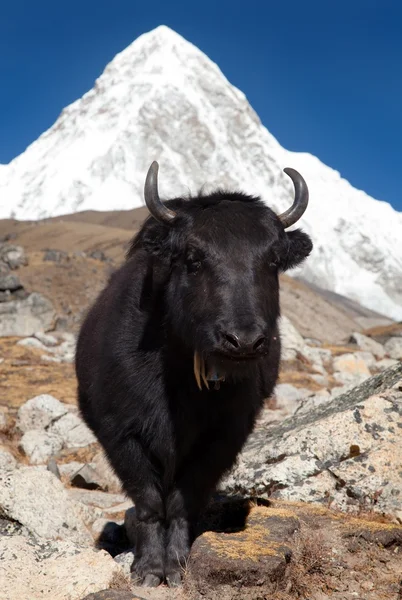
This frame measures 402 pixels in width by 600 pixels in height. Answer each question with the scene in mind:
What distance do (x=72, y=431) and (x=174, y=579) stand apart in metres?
6.87

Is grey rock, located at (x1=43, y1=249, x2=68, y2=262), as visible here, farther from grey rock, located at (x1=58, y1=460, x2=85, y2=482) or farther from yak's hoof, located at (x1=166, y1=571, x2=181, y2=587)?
yak's hoof, located at (x1=166, y1=571, x2=181, y2=587)

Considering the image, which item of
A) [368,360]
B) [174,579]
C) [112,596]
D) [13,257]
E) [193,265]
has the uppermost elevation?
[193,265]

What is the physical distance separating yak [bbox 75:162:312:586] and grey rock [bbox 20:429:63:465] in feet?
16.5

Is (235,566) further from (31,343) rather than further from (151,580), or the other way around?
(31,343)

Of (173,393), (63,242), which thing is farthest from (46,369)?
(63,242)

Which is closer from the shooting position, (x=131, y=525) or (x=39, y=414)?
(x=131, y=525)

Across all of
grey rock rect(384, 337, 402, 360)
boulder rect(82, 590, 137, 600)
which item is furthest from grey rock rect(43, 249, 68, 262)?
boulder rect(82, 590, 137, 600)

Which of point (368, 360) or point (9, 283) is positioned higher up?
point (368, 360)

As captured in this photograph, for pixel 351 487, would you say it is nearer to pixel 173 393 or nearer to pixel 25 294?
pixel 173 393

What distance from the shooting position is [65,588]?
433cm

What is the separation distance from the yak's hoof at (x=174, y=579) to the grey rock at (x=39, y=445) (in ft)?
18.0

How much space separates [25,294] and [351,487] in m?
28.3

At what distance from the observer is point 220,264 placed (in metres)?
4.83

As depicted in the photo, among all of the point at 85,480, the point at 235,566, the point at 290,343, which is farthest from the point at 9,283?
the point at 235,566
